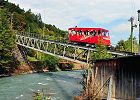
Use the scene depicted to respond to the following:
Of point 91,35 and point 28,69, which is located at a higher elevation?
point 91,35

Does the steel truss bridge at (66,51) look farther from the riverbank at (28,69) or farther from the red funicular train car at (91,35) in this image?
the riverbank at (28,69)

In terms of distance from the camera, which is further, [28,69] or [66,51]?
[28,69]

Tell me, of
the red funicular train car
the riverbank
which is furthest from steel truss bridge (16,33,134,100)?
the riverbank

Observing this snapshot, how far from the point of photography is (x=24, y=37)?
85.4 m

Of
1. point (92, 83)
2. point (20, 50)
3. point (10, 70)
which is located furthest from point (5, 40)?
point (92, 83)

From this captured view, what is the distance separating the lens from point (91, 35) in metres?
58.3

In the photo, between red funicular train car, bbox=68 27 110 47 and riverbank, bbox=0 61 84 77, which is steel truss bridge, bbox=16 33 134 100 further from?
riverbank, bbox=0 61 84 77

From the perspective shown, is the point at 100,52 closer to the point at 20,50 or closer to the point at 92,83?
the point at 92,83

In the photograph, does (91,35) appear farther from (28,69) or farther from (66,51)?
(28,69)

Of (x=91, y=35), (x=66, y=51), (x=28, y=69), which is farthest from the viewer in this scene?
(x=28, y=69)

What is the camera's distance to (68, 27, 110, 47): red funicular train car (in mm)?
57250

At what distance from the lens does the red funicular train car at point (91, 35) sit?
57250 millimetres

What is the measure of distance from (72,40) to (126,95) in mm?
35613

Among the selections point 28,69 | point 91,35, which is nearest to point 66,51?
point 28,69
